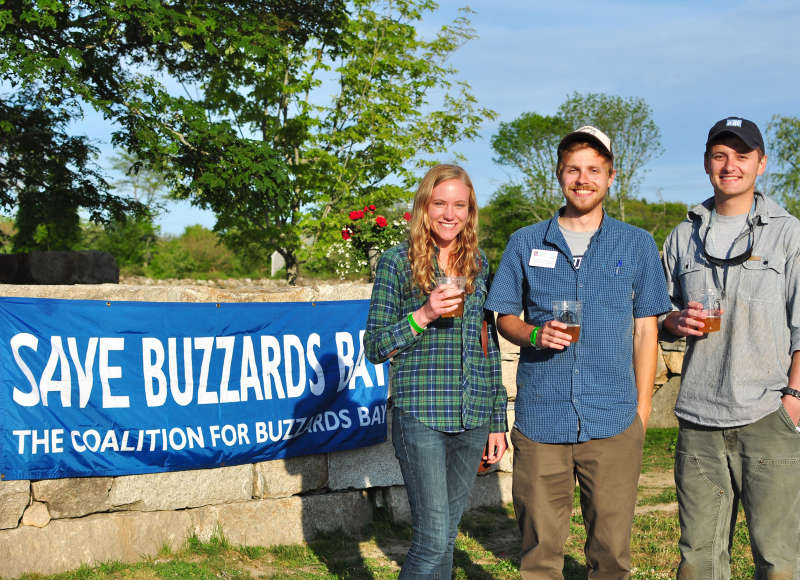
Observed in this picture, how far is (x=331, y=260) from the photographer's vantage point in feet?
58.5

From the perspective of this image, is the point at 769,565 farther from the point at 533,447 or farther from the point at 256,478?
the point at 256,478

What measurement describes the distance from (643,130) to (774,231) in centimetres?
4028

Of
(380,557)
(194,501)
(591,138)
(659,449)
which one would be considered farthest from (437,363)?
(659,449)

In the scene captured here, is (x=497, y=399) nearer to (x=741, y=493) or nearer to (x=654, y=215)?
(x=741, y=493)

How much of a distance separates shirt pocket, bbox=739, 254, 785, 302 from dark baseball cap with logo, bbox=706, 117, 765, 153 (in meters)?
0.47

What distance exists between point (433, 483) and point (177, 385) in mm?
2669

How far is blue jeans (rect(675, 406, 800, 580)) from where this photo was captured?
9.29ft

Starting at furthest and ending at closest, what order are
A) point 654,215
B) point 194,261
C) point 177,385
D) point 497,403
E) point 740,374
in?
point 654,215 < point 194,261 < point 177,385 < point 497,403 < point 740,374

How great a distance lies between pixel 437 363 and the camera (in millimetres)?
2803

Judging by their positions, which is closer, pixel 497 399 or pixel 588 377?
pixel 588 377

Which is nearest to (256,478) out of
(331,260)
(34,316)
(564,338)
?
(34,316)

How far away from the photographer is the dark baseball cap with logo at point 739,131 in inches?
115

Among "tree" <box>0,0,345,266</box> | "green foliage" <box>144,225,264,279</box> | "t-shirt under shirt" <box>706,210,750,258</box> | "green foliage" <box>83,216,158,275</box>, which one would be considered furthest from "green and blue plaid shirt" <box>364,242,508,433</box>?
"green foliage" <box>83,216,158,275</box>

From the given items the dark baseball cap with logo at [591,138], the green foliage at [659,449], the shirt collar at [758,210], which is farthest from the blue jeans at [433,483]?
the green foliage at [659,449]
